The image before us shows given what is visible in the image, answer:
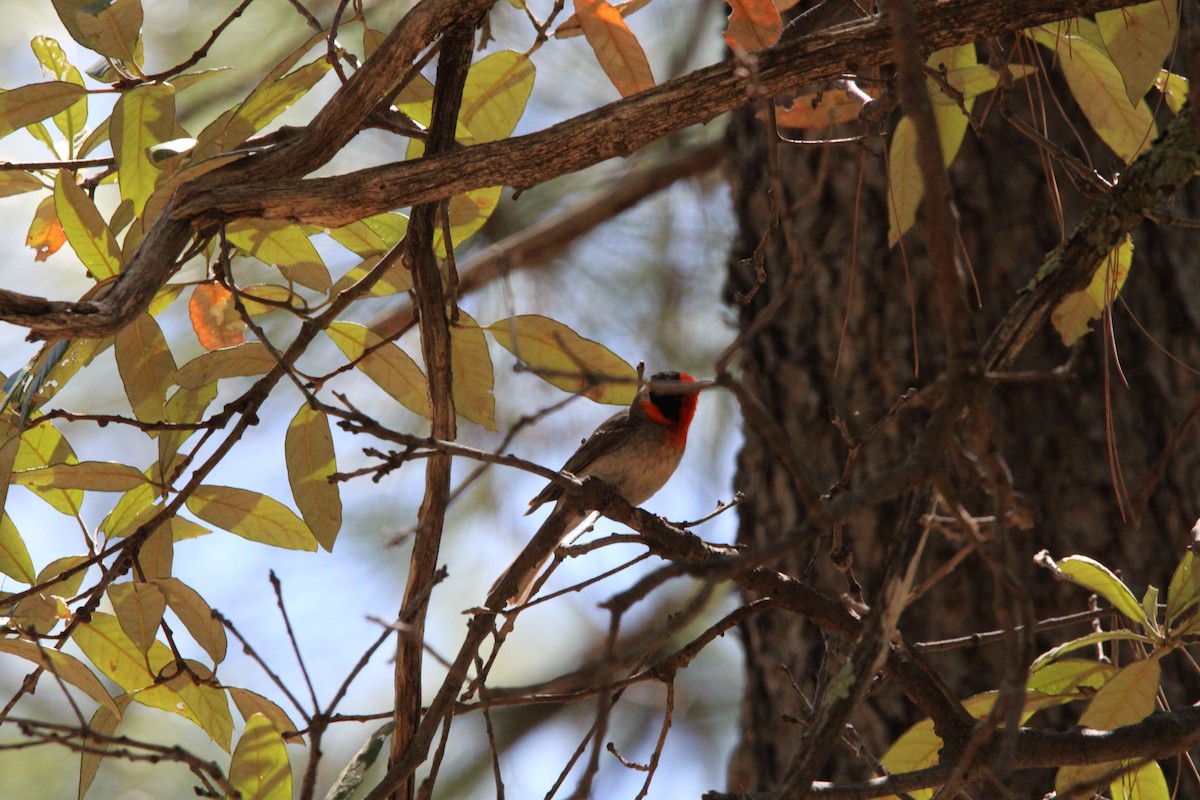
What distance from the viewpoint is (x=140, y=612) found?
6.62 feet

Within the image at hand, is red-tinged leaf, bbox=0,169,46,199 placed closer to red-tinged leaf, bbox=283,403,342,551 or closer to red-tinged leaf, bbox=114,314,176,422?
red-tinged leaf, bbox=114,314,176,422

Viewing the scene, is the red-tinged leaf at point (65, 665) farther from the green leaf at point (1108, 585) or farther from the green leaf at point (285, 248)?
the green leaf at point (1108, 585)

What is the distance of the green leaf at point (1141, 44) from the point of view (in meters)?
1.93

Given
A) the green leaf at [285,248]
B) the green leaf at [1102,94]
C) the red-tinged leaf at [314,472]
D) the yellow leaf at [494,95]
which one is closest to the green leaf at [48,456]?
the red-tinged leaf at [314,472]

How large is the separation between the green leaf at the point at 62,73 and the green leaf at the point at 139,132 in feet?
1.08

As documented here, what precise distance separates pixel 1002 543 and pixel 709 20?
3.66 metres

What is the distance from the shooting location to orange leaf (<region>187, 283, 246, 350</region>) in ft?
7.82

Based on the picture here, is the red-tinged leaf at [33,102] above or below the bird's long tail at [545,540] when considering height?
above

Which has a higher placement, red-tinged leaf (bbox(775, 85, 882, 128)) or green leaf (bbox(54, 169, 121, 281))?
red-tinged leaf (bbox(775, 85, 882, 128))

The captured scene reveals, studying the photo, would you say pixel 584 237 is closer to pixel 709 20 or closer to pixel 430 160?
pixel 709 20

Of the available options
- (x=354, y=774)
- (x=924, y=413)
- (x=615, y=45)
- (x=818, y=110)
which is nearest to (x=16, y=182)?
(x=615, y=45)

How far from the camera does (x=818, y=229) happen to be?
4.00 metres

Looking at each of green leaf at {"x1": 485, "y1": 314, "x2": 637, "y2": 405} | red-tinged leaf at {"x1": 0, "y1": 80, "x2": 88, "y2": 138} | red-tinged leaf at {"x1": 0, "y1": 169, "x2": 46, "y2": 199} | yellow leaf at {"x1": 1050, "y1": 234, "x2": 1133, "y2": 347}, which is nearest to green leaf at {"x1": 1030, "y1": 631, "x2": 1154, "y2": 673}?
yellow leaf at {"x1": 1050, "y1": 234, "x2": 1133, "y2": 347}

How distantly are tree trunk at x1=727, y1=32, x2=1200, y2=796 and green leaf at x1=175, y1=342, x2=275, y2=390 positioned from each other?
5.31 feet
